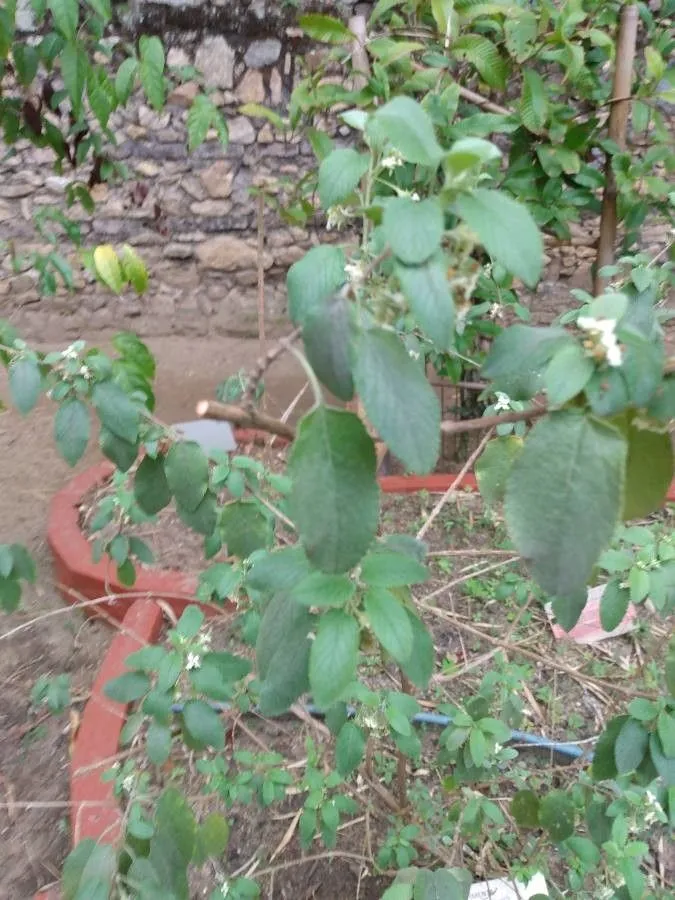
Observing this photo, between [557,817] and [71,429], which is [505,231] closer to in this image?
[71,429]

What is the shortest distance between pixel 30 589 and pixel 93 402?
1.60m

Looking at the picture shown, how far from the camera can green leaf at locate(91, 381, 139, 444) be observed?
88 cm

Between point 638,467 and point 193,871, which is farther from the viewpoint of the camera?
point 193,871

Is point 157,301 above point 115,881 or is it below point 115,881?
below

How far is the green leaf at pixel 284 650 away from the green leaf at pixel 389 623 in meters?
0.08

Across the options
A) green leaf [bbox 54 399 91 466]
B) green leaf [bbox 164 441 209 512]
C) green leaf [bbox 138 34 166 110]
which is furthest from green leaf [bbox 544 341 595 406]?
green leaf [bbox 138 34 166 110]

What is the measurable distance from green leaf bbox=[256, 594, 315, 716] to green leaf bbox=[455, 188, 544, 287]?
390mm

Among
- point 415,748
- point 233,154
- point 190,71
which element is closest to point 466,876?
point 415,748

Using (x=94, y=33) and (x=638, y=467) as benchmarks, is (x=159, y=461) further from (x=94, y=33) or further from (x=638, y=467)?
(x=94, y=33)

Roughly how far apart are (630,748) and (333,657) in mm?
460

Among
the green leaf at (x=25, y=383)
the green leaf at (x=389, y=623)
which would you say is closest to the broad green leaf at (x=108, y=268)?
the green leaf at (x=25, y=383)

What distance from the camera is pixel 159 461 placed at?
3.17 feet

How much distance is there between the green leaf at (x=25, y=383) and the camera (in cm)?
88

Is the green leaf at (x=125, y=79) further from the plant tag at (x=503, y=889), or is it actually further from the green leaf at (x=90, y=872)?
the plant tag at (x=503, y=889)
